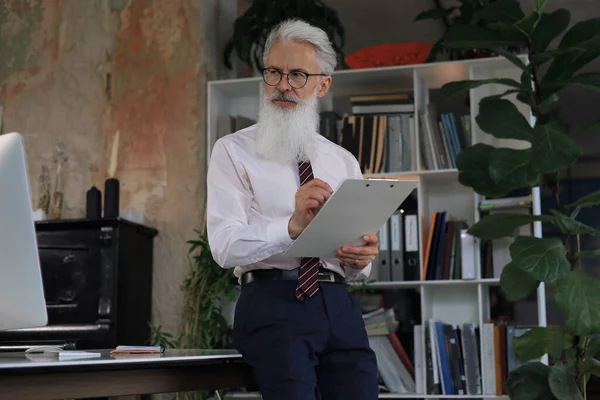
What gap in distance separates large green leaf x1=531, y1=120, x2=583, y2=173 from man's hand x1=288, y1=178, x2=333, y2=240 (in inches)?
44.5

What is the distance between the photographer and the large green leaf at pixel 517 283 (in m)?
2.84

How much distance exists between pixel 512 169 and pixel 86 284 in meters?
2.26

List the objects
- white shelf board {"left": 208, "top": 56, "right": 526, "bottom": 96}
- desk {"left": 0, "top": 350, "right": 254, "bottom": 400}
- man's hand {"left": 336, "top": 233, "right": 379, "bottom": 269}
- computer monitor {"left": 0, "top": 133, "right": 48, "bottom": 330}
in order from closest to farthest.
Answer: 1. computer monitor {"left": 0, "top": 133, "right": 48, "bottom": 330}
2. desk {"left": 0, "top": 350, "right": 254, "bottom": 400}
3. man's hand {"left": 336, "top": 233, "right": 379, "bottom": 269}
4. white shelf board {"left": 208, "top": 56, "right": 526, "bottom": 96}

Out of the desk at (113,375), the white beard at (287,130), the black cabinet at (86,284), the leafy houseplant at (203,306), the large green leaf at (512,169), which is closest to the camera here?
the desk at (113,375)

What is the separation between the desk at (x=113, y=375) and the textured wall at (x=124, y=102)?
2.65m

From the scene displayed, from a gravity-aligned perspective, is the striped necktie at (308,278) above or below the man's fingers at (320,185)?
below

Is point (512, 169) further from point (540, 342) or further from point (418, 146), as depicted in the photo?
point (418, 146)

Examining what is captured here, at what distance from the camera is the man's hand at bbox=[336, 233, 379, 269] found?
6.29ft

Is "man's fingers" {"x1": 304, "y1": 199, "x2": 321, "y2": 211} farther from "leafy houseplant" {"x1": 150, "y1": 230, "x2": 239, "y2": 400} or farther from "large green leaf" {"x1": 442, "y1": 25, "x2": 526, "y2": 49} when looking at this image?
"leafy houseplant" {"x1": 150, "y1": 230, "x2": 239, "y2": 400}

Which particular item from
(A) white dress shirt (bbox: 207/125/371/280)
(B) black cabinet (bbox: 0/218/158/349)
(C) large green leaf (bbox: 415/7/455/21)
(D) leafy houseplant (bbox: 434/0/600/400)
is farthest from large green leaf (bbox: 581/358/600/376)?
(C) large green leaf (bbox: 415/7/455/21)

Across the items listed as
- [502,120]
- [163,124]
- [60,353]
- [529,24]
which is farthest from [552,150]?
[163,124]

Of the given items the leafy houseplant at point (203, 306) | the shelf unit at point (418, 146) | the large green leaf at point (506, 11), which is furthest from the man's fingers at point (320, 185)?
the shelf unit at point (418, 146)

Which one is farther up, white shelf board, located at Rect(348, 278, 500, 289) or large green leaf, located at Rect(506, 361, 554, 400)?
white shelf board, located at Rect(348, 278, 500, 289)

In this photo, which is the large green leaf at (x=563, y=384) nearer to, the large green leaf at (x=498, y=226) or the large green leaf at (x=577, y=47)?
the large green leaf at (x=498, y=226)
